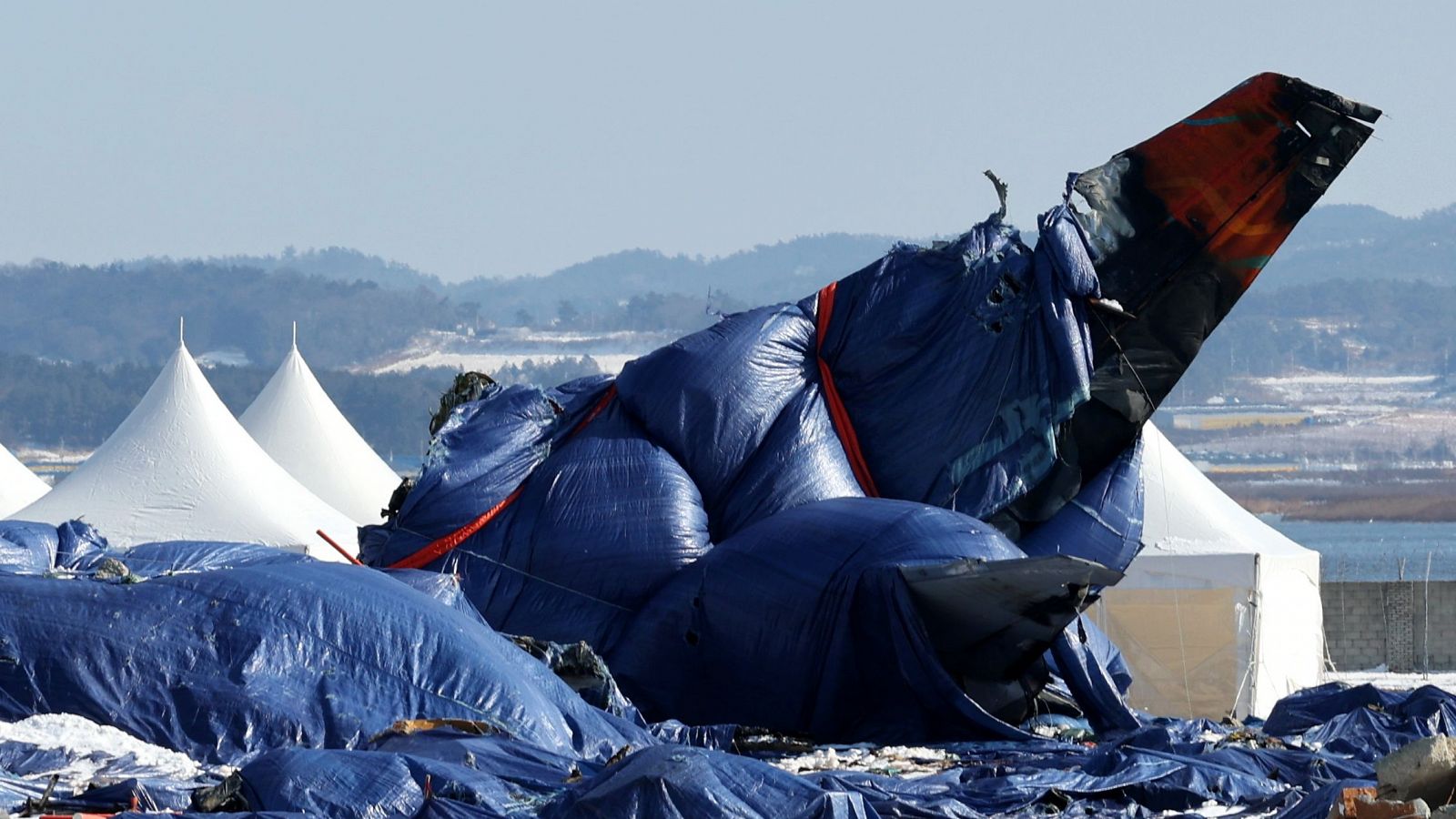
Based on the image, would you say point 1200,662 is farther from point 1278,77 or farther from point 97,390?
point 97,390

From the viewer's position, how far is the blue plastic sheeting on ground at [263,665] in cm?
956

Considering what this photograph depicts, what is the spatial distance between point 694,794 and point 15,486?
773 inches

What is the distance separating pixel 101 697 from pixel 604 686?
270 cm

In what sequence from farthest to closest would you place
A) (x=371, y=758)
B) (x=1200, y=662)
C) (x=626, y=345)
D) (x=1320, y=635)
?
(x=626, y=345)
(x=1320, y=635)
(x=1200, y=662)
(x=371, y=758)

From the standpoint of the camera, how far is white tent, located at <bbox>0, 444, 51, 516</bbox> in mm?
25109

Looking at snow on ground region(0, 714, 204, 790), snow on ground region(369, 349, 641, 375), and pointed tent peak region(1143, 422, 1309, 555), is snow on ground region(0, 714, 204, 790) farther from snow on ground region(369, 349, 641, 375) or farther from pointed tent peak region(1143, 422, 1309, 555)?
snow on ground region(369, 349, 641, 375)

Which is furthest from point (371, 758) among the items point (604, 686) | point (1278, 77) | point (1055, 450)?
point (1278, 77)

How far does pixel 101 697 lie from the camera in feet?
31.4

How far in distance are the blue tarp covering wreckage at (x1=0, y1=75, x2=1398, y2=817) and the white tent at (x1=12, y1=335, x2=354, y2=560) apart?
22.8 feet

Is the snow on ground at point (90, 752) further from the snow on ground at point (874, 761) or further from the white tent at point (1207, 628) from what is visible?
the white tent at point (1207, 628)

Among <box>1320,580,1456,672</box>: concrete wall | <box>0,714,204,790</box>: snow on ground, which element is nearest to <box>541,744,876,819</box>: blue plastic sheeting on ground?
<box>0,714,204,790</box>: snow on ground

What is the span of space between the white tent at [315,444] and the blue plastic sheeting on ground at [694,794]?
18632 millimetres

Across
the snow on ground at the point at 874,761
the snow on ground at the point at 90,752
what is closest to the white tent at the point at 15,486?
the snow on ground at the point at 90,752

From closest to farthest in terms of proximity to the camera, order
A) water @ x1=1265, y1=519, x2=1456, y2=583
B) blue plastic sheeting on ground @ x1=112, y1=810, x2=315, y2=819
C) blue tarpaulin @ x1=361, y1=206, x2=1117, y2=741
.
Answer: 1. blue plastic sheeting on ground @ x1=112, y1=810, x2=315, y2=819
2. blue tarpaulin @ x1=361, y1=206, x2=1117, y2=741
3. water @ x1=1265, y1=519, x2=1456, y2=583
